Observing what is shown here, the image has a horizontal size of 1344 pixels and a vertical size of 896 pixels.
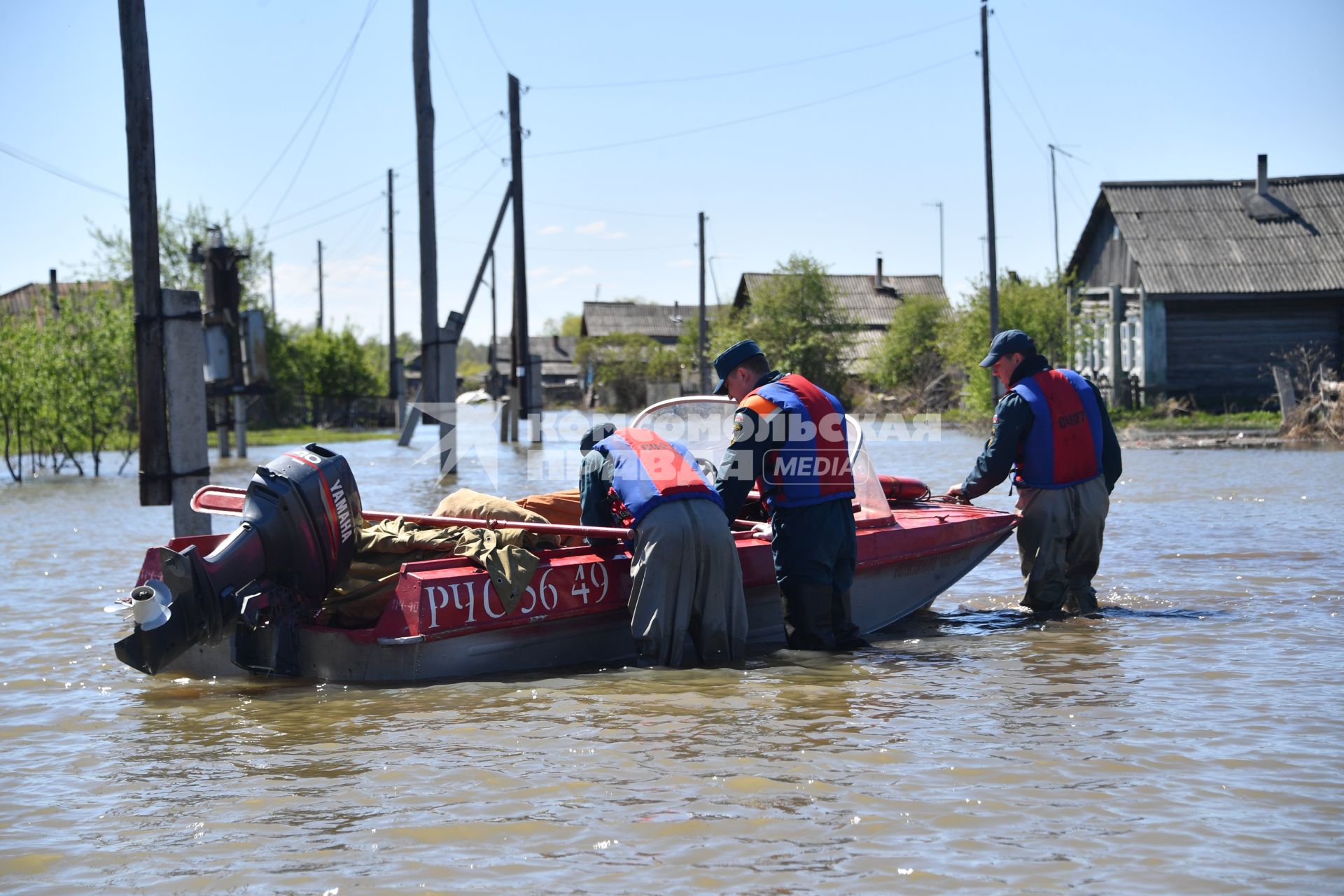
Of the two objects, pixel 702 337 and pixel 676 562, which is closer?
pixel 676 562

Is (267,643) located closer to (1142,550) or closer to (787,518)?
(787,518)

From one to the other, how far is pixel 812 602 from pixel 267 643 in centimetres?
294

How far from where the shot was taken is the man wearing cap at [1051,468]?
8.26m

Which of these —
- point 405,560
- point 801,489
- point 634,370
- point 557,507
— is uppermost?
point 634,370

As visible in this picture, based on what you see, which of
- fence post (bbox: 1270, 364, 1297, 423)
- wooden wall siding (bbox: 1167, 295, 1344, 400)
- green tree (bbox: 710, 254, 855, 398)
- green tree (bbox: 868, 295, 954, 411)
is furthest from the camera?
green tree (bbox: 710, 254, 855, 398)

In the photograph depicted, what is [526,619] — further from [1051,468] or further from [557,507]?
[1051,468]

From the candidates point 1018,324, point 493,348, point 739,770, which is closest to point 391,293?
point 493,348

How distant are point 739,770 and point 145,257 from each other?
6470 millimetres

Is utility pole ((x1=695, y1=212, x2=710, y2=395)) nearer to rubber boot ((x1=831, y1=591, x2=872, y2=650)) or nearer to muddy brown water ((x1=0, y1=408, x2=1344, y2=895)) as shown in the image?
muddy brown water ((x1=0, y1=408, x2=1344, y2=895))

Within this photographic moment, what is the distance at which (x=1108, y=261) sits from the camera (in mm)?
35188

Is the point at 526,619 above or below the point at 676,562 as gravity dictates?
below

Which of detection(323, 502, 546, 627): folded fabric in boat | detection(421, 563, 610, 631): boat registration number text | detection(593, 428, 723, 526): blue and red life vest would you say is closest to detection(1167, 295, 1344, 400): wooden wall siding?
detection(593, 428, 723, 526): blue and red life vest

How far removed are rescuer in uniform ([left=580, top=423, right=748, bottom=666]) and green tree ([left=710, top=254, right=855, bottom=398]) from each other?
39.8 m

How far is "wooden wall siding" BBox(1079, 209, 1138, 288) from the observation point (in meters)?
33.3
